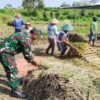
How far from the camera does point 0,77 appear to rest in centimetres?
970

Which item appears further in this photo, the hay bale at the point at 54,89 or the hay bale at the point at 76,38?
the hay bale at the point at 76,38

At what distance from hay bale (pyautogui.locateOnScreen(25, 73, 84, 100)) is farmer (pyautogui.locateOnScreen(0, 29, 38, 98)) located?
0.36 m

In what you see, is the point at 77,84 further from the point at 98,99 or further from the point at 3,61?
the point at 3,61

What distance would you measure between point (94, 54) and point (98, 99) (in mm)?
6026

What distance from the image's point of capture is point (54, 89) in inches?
298

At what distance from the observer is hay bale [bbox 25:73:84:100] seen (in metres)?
7.36

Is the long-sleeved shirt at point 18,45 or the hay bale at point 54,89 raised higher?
the long-sleeved shirt at point 18,45

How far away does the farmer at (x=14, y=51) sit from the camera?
7586 millimetres

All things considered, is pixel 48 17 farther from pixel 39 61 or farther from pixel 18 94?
pixel 18 94

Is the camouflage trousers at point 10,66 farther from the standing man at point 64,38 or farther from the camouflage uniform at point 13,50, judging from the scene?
the standing man at point 64,38

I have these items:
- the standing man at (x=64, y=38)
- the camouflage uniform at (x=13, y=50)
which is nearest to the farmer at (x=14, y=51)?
the camouflage uniform at (x=13, y=50)

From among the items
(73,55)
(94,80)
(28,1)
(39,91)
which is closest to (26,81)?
(39,91)

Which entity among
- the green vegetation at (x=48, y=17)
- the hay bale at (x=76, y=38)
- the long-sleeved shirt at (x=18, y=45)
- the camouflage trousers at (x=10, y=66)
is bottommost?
the green vegetation at (x=48, y=17)

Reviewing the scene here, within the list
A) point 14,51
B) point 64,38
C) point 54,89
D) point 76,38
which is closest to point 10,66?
point 14,51
